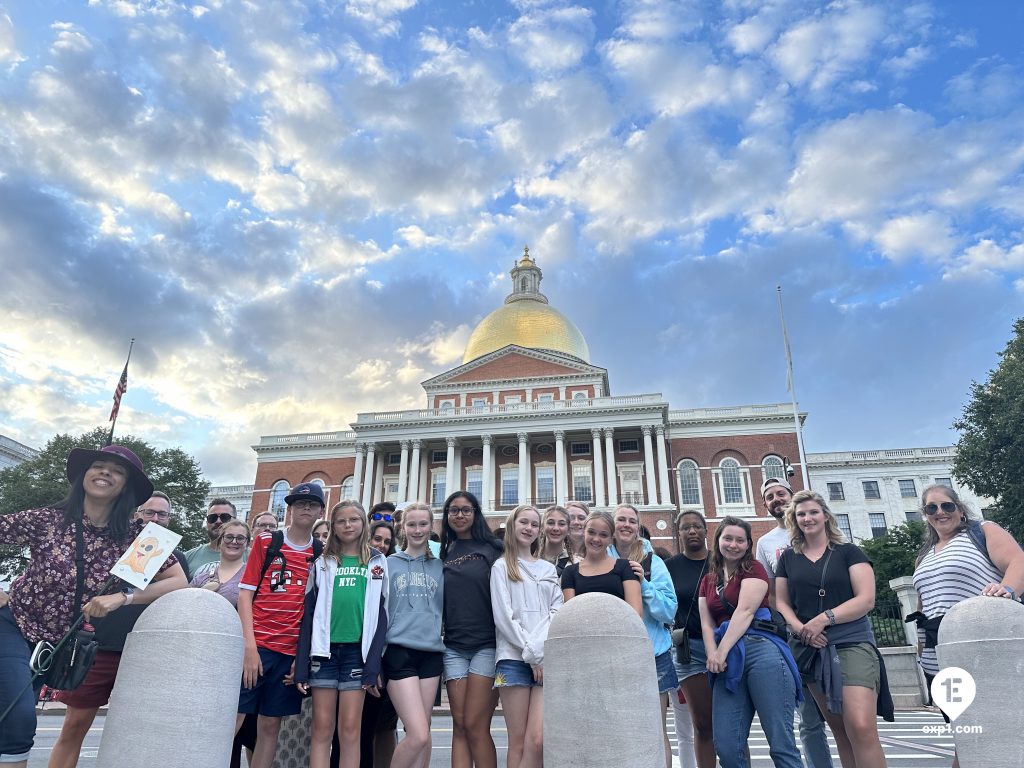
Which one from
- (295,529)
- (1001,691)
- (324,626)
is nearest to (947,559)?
(1001,691)

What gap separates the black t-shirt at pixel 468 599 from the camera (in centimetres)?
493

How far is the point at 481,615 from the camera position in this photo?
197 inches

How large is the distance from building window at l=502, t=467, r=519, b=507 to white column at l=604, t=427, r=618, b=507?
Answer: 644 centimetres

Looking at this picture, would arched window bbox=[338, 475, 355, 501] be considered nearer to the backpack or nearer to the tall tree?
the tall tree

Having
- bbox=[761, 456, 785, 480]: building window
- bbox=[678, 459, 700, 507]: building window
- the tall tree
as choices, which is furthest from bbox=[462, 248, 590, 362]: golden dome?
the tall tree

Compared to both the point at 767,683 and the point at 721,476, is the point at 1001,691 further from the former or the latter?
the point at 721,476

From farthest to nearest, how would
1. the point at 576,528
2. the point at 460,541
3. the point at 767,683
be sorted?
the point at 576,528 < the point at 460,541 < the point at 767,683

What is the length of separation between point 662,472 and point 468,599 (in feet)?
124

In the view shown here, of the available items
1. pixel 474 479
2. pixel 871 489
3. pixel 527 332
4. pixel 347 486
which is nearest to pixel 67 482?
pixel 347 486

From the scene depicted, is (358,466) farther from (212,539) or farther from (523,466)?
(212,539)

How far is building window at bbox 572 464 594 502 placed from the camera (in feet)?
141

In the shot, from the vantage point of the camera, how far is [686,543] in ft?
19.2

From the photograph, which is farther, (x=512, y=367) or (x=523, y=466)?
(x=512, y=367)

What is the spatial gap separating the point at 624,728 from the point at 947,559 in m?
3.13
